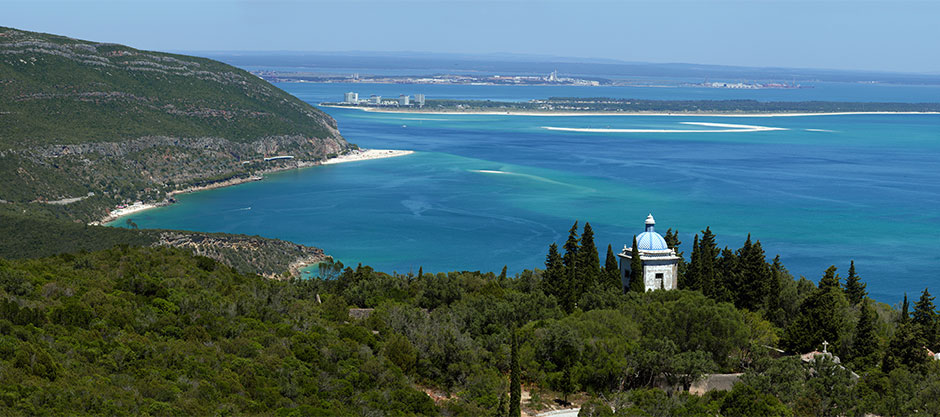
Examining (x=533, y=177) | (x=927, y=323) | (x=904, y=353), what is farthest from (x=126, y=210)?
(x=904, y=353)

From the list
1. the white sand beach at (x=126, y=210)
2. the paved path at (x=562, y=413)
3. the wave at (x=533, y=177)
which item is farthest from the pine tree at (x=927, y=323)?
the white sand beach at (x=126, y=210)

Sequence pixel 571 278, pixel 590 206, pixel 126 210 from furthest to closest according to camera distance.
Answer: pixel 126 210, pixel 590 206, pixel 571 278

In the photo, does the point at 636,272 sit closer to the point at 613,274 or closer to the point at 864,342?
the point at 613,274

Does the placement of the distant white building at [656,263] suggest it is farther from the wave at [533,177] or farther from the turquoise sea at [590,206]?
the wave at [533,177]

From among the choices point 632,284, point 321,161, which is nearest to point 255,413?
point 632,284

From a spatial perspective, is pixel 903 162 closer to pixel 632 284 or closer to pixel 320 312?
pixel 632 284

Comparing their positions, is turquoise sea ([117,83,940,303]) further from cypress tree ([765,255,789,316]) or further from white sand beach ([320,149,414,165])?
cypress tree ([765,255,789,316])
